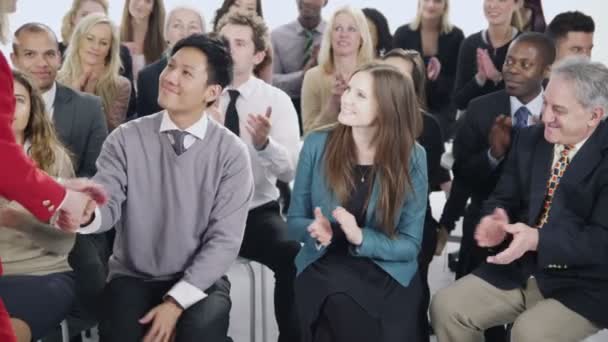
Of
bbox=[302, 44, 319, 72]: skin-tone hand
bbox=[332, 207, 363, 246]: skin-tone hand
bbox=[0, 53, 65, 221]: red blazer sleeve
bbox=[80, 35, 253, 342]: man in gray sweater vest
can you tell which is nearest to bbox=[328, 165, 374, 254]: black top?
bbox=[332, 207, 363, 246]: skin-tone hand

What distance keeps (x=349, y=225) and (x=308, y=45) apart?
2.71 meters

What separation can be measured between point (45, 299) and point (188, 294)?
42 cm

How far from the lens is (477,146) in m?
3.33

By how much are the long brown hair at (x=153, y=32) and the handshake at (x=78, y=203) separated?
2439mm

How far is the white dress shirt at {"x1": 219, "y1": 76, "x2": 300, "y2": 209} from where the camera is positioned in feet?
10.6

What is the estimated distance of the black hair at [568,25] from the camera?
3.96 metres

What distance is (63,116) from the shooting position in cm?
328

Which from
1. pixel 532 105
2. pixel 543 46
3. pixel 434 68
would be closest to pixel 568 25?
pixel 543 46

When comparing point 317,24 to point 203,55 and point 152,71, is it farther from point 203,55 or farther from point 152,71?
point 203,55

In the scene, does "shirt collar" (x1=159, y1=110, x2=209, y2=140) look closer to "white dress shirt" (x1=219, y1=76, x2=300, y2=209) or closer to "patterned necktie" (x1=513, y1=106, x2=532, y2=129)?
"white dress shirt" (x1=219, y1=76, x2=300, y2=209)

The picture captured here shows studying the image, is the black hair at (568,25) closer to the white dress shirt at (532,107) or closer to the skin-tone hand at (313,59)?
the white dress shirt at (532,107)

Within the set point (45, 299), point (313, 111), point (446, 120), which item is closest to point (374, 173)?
point (45, 299)

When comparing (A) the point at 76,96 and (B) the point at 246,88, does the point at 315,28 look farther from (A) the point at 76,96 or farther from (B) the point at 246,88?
(A) the point at 76,96

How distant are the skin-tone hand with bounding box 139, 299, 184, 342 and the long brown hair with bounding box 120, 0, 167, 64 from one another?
252 centimetres
